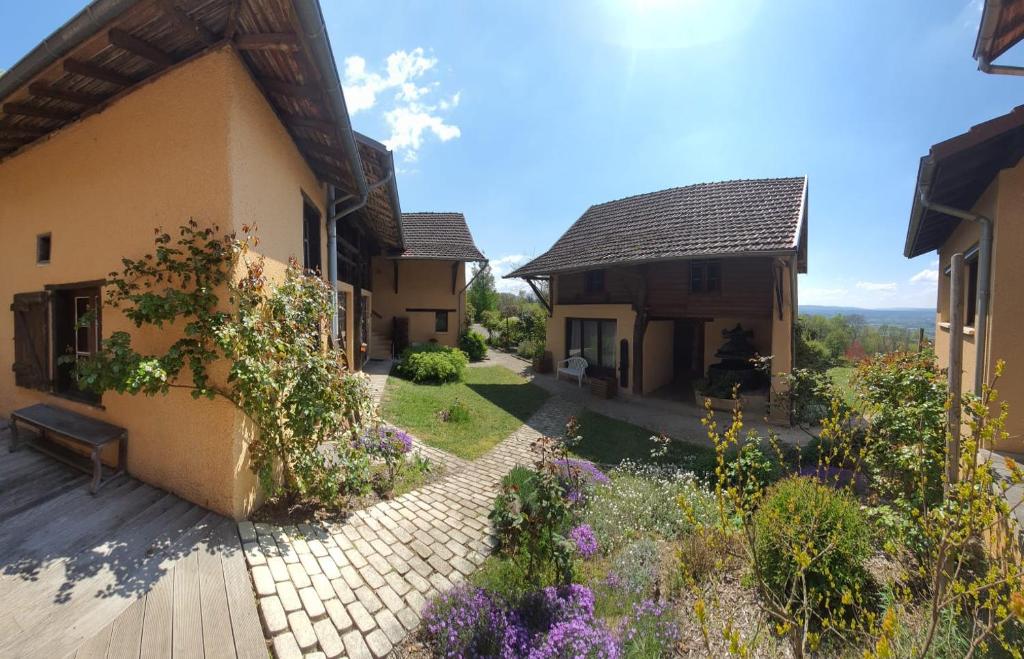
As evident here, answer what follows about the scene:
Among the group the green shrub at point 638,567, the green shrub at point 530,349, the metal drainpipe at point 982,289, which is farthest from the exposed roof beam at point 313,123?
the green shrub at point 530,349

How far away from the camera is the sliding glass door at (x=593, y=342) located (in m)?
12.4

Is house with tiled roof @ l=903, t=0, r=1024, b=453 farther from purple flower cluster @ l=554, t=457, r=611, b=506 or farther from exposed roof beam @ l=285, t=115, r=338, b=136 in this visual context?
exposed roof beam @ l=285, t=115, r=338, b=136

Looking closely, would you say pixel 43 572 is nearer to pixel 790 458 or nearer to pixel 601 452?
pixel 601 452

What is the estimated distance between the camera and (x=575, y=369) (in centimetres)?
1286

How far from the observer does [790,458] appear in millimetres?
6539

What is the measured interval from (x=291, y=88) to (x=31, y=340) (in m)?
4.83

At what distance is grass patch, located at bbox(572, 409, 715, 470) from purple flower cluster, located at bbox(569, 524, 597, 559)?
2673mm

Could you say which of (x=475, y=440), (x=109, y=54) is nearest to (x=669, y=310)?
(x=475, y=440)

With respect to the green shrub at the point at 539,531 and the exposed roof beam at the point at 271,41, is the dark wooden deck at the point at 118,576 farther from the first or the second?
the exposed roof beam at the point at 271,41

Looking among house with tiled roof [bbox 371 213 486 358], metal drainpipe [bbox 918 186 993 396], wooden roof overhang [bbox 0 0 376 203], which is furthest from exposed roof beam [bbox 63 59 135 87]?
house with tiled roof [bbox 371 213 486 358]

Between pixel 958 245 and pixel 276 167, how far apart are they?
1028 cm

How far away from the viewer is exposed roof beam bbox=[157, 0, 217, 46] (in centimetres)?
319

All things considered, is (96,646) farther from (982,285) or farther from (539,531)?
(982,285)

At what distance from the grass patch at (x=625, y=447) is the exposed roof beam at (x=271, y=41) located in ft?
22.0
